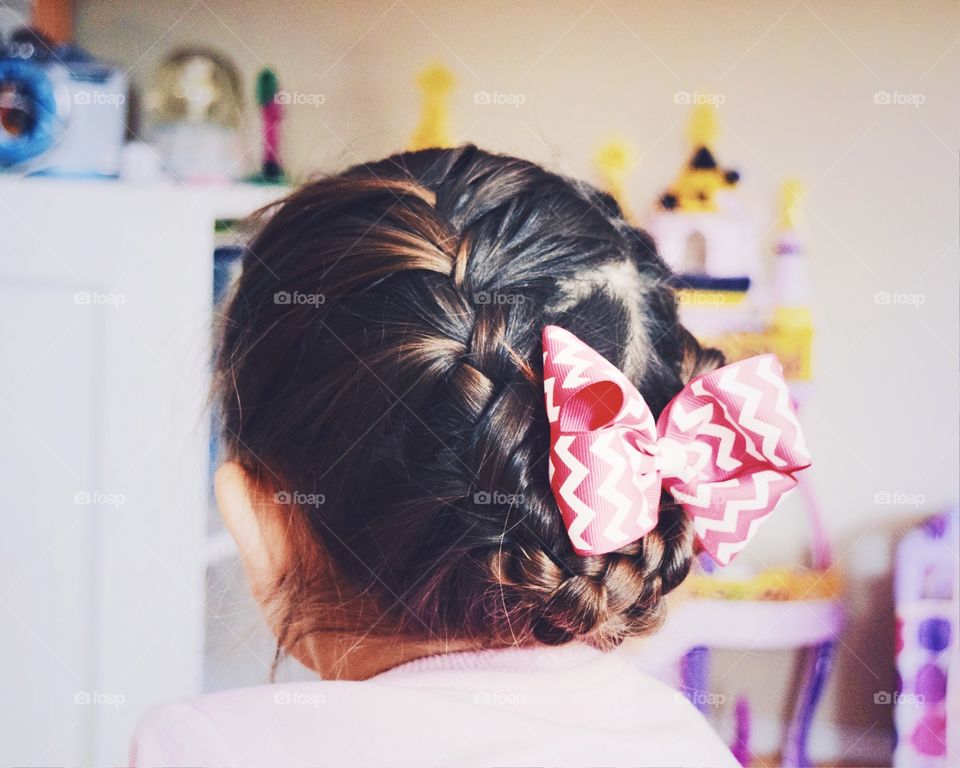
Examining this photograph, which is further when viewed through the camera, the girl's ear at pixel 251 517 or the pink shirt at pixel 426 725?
the girl's ear at pixel 251 517

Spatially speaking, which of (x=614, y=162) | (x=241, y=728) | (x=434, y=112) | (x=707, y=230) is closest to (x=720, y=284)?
(x=707, y=230)

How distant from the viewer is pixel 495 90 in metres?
0.92

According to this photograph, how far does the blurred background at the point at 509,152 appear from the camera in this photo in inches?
35.1

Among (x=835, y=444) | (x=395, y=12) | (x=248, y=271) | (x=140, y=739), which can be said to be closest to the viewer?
(x=140, y=739)

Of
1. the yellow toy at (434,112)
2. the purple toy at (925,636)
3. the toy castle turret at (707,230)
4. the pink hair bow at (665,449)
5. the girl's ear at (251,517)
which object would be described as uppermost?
the yellow toy at (434,112)

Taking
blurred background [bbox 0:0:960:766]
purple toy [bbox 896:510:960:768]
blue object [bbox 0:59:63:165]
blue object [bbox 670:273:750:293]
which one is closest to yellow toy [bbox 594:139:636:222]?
blurred background [bbox 0:0:960:766]

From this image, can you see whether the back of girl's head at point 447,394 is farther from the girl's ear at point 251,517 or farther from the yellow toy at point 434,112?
the yellow toy at point 434,112

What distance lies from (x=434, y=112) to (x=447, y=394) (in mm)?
563

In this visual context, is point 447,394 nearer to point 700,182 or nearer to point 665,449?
point 665,449

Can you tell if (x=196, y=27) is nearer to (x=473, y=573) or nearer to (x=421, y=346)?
(x=421, y=346)

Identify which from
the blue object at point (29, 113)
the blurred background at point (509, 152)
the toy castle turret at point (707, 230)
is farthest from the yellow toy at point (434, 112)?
the blue object at point (29, 113)

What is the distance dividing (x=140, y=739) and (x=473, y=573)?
23cm

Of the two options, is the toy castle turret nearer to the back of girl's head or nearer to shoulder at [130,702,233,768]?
the back of girl's head

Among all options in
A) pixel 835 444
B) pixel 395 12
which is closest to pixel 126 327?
pixel 395 12
